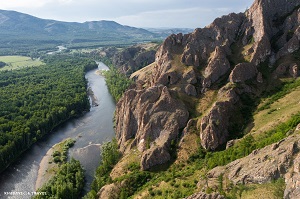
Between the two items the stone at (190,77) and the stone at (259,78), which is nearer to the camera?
the stone at (259,78)

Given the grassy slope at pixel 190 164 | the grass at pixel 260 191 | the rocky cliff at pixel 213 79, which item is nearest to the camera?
the grass at pixel 260 191

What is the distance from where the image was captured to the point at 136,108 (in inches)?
5207

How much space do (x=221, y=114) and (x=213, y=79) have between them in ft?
93.8

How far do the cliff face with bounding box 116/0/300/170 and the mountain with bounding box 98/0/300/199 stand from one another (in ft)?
1.44

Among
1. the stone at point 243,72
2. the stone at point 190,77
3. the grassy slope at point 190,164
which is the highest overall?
the stone at point 243,72

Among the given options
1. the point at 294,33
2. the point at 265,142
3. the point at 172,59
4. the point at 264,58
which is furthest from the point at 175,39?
the point at 265,142

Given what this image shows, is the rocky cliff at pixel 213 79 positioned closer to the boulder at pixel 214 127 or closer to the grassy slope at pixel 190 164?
the boulder at pixel 214 127

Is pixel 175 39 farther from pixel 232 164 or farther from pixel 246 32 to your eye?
pixel 232 164

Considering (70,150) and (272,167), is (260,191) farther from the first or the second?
(70,150)

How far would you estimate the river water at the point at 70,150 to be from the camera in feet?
395

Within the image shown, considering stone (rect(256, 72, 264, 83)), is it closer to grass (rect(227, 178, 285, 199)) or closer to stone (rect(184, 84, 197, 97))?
stone (rect(184, 84, 197, 97))

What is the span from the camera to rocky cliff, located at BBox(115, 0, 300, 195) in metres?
111

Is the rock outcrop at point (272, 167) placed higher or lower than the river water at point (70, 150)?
higher

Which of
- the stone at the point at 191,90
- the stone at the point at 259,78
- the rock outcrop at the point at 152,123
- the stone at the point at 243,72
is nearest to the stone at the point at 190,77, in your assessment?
the stone at the point at 191,90
